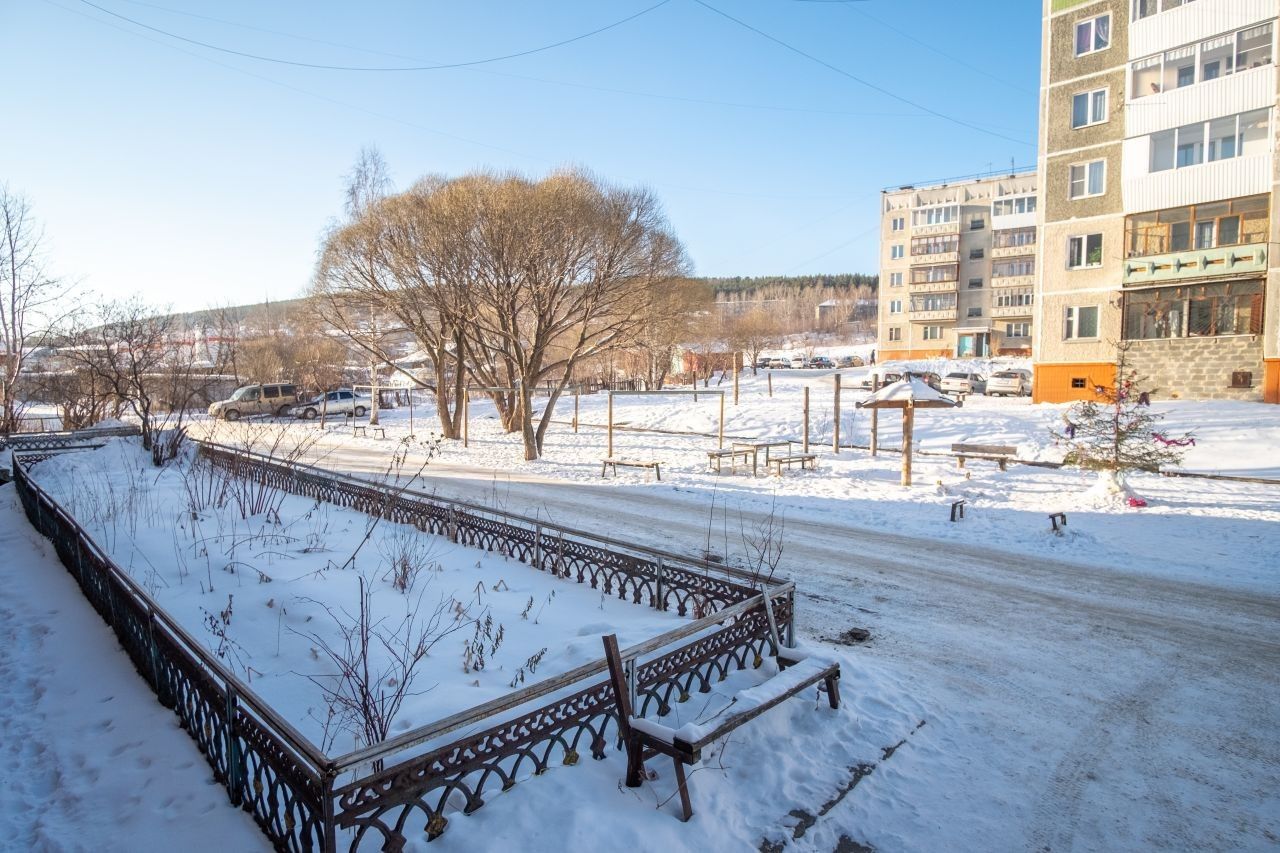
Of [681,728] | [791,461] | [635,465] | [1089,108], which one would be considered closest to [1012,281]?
[1089,108]

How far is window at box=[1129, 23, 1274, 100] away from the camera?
2166cm

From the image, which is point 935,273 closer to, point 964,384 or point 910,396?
point 964,384

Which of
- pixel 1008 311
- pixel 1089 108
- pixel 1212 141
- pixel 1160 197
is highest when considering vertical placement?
pixel 1089 108

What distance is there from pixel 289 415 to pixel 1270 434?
Result: 40.2m

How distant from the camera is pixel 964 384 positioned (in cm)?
3591

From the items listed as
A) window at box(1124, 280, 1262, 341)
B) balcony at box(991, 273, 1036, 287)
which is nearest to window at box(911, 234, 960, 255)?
balcony at box(991, 273, 1036, 287)

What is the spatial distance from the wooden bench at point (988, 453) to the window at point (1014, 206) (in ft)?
172

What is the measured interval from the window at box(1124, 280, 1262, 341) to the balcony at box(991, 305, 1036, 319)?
3821cm

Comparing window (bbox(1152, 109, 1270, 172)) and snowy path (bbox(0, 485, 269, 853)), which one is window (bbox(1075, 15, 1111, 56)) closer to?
window (bbox(1152, 109, 1270, 172))

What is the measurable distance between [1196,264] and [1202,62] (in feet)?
22.0

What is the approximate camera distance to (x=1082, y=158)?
1019 inches

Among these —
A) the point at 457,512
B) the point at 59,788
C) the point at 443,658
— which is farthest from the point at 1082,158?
the point at 59,788

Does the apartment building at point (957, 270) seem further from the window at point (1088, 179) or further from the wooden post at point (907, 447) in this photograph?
the wooden post at point (907, 447)

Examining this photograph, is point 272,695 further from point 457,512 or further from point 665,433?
point 665,433
